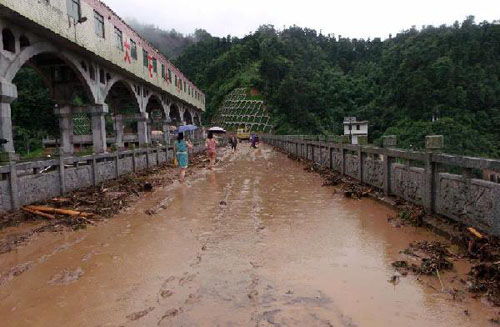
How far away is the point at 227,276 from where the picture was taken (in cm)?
446

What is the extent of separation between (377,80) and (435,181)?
91.7m

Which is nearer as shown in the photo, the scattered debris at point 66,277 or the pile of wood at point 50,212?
the scattered debris at point 66,277

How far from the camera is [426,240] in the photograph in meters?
5.74

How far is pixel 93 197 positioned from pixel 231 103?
84.7 metres

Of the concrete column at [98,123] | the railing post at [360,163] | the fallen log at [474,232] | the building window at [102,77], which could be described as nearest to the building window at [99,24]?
the building window at [102,77]

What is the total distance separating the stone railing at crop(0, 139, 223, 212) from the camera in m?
8.16

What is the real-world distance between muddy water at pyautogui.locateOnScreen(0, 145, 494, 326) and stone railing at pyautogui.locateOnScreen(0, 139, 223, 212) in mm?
2443

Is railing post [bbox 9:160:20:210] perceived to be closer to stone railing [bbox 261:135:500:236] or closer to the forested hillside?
stone railing [bbox 261:135:500:236]

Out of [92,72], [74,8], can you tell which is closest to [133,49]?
[92,72]

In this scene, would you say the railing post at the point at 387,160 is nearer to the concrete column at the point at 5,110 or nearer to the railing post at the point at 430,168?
the railing post at the point at 430,168

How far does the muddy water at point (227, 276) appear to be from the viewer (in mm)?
3512

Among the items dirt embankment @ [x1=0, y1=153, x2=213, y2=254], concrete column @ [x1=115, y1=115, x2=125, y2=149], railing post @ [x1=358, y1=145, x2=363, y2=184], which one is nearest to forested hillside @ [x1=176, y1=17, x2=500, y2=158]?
concrete column @ [x1=115, y1=115, x2=125, y2=149]

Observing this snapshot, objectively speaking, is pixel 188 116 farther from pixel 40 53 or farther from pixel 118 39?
pixel 40 53

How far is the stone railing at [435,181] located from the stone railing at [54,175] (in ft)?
26.7
